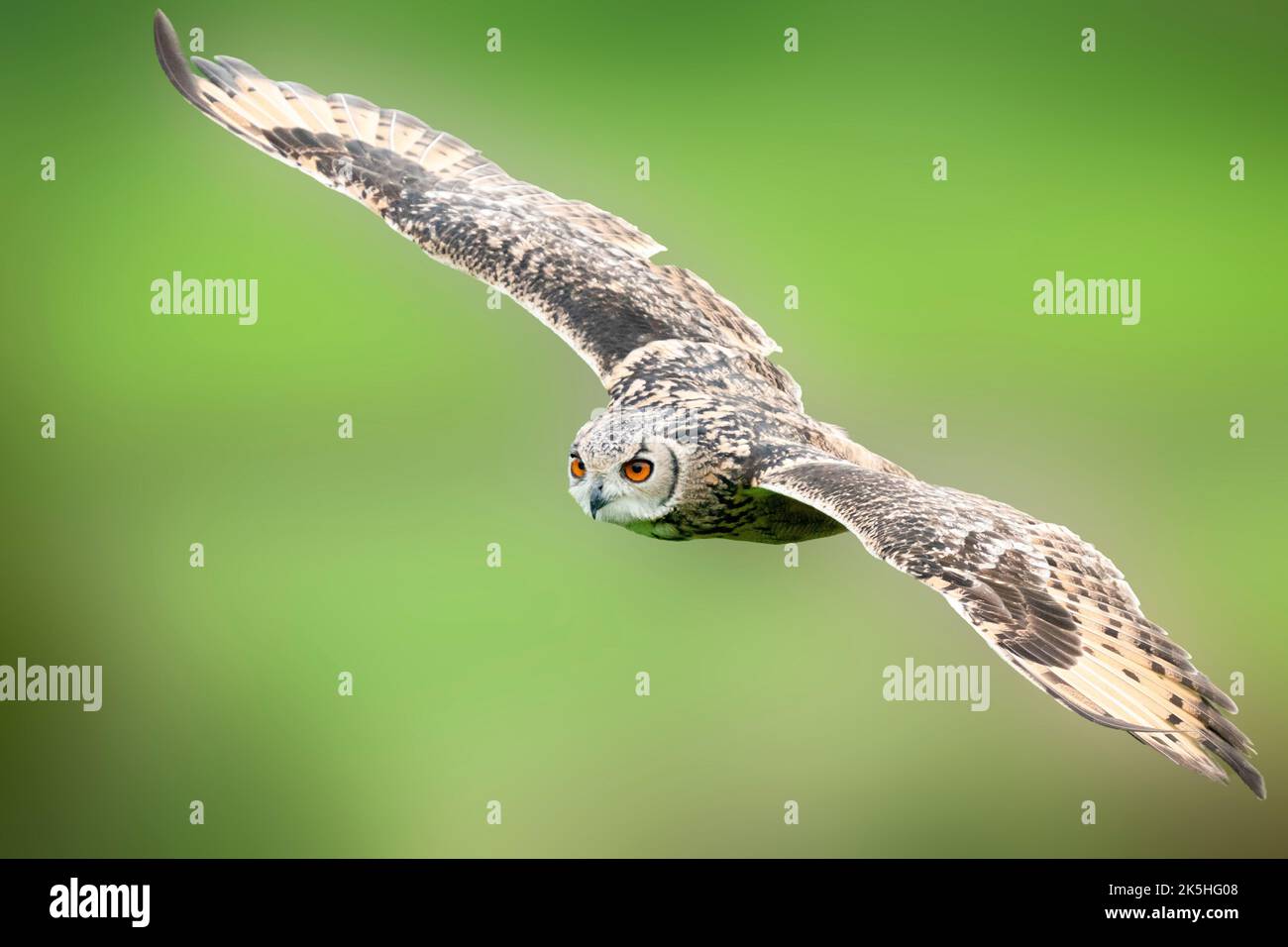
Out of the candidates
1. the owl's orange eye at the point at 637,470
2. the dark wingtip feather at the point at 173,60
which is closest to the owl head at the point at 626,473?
the owl's orange eye at the point at 637,470

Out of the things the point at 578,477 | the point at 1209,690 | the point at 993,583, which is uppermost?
the point at 578,477

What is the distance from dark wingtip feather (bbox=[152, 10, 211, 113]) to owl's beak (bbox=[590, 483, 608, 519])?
Answer: 2588 millimetres

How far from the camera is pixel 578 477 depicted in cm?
571

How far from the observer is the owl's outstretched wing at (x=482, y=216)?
673cm

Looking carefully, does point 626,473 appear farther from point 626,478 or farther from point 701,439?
point 701,439

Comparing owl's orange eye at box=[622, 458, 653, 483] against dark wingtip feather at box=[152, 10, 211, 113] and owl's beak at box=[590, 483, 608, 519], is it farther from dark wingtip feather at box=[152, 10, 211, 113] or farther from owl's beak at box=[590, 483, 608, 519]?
dark wingtip feather at box=[152, 10, 211, 113]

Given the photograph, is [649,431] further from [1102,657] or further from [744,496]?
[1102,657]

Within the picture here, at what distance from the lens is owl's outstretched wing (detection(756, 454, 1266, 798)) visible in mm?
4629

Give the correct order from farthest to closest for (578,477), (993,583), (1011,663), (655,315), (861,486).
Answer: (655,315), (578,477), (861,486), (993,583), (1011,663)

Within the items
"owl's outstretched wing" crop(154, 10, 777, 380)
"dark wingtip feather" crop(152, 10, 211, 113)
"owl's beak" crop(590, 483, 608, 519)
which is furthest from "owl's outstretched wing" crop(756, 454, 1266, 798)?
"dark wingtip feather" crop(152, 10, 211, 113)

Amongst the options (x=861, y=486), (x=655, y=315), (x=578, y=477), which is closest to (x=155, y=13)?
(x=655, y=315)

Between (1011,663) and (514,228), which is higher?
(514,228)

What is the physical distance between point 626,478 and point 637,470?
0.05m

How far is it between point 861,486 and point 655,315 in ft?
5.38
